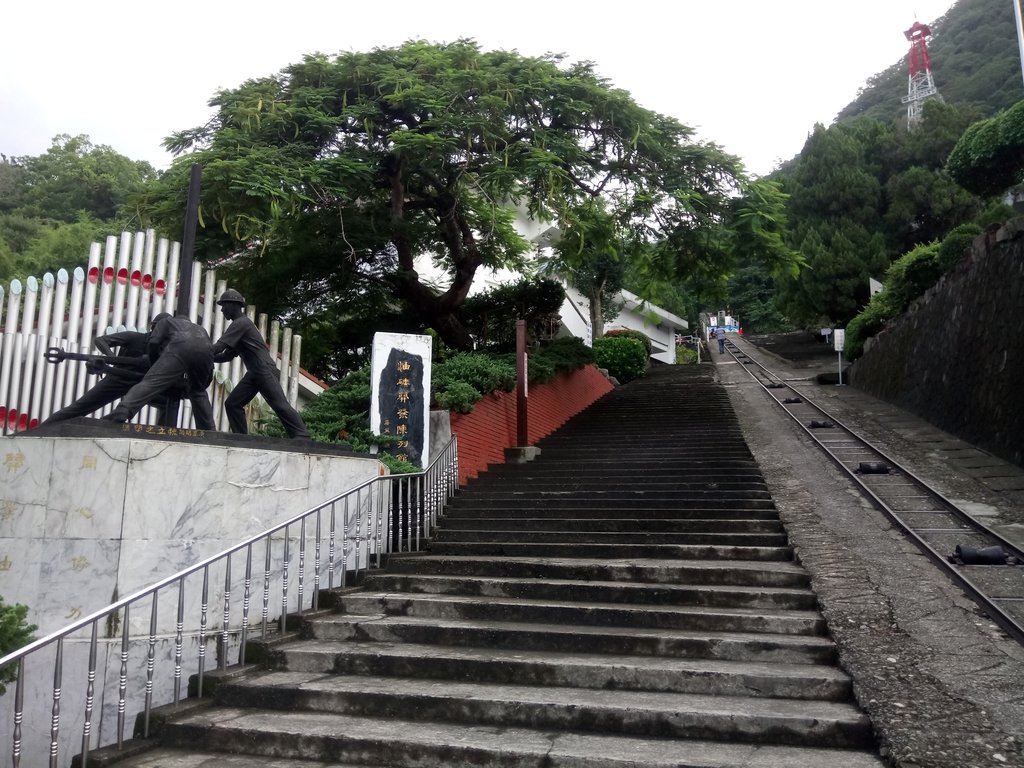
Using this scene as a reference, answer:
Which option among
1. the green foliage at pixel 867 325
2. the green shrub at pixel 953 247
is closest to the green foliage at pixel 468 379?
the green shrub at pixel 953 247

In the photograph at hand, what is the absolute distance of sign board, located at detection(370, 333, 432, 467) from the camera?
349 inches

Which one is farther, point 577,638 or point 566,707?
point 577,638

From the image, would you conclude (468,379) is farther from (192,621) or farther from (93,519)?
(93,519)

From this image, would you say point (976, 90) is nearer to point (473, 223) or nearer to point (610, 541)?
point (473, 223)

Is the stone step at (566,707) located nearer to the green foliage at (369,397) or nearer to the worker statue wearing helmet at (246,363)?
the worker statue wearing helmet at (246,363)

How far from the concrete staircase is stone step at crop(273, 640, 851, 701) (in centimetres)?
1

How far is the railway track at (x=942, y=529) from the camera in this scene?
18.0ft

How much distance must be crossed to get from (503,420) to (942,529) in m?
6.37

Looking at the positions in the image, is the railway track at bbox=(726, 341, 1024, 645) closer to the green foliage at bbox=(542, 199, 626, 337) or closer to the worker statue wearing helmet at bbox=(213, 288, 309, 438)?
the green foliage at bbox=(542, 199, 626, 337)

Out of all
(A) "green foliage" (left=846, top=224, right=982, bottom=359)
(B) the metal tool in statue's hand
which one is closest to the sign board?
(B) the metal tool in statue's hand

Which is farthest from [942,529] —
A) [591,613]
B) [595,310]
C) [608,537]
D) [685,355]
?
[685,355]

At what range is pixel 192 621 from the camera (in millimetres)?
5551

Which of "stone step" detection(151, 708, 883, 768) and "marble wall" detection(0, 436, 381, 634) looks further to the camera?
"marble wall" detection(0, 436, 381, 634)

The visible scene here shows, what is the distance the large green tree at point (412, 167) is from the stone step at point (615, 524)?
5.11 metres
